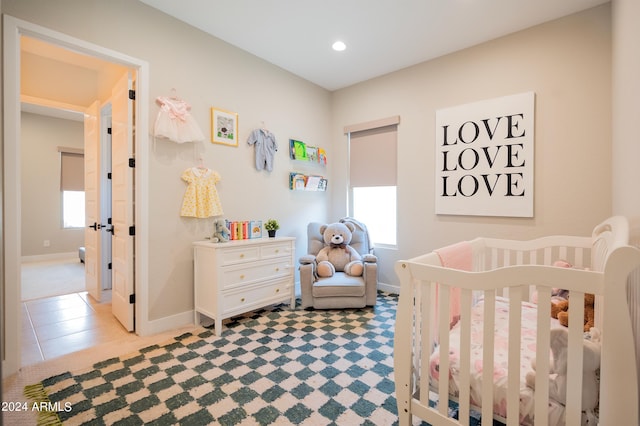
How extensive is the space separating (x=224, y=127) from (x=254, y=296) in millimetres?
1651

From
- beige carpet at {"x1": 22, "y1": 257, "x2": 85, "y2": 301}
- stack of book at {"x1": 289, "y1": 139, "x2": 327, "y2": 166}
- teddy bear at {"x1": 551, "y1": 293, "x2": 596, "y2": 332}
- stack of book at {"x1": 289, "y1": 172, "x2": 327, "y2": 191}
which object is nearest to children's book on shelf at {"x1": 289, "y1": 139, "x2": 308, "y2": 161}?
stack of book at {"x1": 289, "y1": 139, "x2": 327, "y2": 166}

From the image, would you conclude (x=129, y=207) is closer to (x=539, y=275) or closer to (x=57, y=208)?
(x=539, y=275)

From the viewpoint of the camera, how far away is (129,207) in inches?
101

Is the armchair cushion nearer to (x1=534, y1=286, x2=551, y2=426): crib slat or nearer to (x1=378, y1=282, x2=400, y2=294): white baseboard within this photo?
(x1=378, y1=282, x2=400, y2=294): white baseboard

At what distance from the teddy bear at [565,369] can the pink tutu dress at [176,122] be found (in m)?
2.76

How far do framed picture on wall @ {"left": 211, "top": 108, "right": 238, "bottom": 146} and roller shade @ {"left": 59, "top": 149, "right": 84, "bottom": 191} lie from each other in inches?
198

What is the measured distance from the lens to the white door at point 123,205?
2.57 m

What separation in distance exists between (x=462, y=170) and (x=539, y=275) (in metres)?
2.25

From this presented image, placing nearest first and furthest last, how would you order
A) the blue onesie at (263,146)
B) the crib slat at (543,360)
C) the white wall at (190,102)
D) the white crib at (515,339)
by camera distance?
1. the white crib at (515,339)
2. the crib slat at (543,360)
3. the white wall at (190,102)
4. the blue onesie at (263,146)

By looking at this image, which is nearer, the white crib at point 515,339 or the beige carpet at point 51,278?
the white crib at point 515,339

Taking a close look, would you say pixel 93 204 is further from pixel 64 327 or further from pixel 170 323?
pixel 170 323

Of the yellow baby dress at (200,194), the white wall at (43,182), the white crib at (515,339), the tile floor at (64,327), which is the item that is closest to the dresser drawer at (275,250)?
the yellow baby dress at (200,194)

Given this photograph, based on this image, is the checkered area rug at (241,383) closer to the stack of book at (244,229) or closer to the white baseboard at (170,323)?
the white baseboard at (170,323)

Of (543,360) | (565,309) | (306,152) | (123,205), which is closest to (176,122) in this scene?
(123,205)
